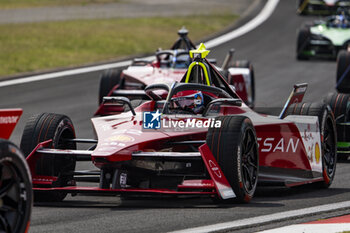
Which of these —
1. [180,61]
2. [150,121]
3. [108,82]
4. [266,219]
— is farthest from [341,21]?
[266,219]

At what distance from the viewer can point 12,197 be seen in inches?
249

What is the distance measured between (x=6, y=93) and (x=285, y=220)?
537 inches

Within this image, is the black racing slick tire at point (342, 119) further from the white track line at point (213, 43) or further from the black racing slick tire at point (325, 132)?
the white track line at point (213, 43)

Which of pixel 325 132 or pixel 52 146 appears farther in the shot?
pixel 325 132

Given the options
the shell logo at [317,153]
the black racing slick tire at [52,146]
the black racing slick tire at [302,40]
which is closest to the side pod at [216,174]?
the black racing slick tire at [52,146]

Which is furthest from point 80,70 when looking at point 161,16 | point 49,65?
point 161,16

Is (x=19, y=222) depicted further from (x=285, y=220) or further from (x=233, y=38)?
(x=233, y=38)

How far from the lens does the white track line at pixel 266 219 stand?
25.1ft

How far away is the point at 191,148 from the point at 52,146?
1483mm

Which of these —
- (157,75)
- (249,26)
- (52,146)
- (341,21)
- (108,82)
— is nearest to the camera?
(52,146)

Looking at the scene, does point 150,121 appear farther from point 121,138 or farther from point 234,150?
point 234,150

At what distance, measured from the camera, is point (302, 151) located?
10.4m

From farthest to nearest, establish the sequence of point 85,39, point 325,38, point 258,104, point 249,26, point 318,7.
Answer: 1. point 318,7
2. point 249,26
3. point 85,39
4. point 325,38
5. point 258,104

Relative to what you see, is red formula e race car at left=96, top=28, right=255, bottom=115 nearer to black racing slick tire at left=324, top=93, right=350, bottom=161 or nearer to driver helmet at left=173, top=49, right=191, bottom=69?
driver helmet at left=173, top=49, right=191, bottom=69
